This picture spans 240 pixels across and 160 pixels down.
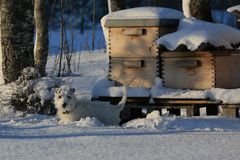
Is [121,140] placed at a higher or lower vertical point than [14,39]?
lower

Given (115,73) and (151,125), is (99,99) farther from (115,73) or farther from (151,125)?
(151,125)

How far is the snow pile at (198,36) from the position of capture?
34.9 ft

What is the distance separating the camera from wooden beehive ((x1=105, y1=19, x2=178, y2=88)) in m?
11.0

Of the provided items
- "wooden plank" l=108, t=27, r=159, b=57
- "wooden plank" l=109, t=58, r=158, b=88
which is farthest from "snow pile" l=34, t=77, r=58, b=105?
"wooden plank" l=108, t=27, r=159, b=57

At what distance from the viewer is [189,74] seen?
429 inches

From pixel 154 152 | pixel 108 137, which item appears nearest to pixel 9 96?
pixel 108 137

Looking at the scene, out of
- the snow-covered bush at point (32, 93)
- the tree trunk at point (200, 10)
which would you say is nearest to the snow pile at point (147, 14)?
the snow-covered bush at point (32, 93)

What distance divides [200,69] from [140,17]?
1312mm

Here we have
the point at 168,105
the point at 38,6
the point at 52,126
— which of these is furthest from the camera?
the point at 38,6

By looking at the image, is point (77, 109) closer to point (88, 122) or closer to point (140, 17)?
point (88, 122)

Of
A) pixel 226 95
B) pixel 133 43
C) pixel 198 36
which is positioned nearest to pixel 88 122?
pixel 133 43

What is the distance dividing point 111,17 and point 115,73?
3.18 feet

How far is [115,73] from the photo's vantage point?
448 inches

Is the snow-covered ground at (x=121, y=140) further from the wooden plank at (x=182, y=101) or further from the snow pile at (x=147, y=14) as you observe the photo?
the snow pile at (x=147, y=14)
